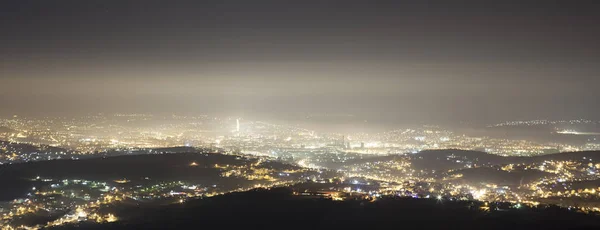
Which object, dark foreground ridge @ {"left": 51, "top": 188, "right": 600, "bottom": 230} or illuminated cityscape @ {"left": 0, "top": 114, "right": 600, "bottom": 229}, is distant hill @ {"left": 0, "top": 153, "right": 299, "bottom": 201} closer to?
illuminated cityscape @ {"left": 0, "top": 114, "right": 600, "bottom": 229}

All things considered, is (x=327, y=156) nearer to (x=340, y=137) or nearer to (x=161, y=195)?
(x=340, y=137)

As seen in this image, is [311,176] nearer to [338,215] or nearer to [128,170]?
[128,170]

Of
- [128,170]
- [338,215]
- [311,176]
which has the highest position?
[128,170]

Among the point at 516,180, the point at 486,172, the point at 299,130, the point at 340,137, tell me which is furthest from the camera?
the point at 299,130

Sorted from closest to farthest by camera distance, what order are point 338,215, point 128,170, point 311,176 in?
1. point 338,215
2. point 128,170
3. point 311,176

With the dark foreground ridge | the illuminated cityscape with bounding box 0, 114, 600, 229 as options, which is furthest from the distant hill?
the dark foreground ridge

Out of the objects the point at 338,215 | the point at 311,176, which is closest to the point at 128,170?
the point at 311,176

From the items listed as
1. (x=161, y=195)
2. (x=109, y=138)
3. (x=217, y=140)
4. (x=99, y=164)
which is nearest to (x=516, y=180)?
(x=161, y=195)

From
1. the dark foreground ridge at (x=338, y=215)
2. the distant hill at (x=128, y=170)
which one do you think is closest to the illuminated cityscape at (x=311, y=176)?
the distant hill at (x=128, y=170)
